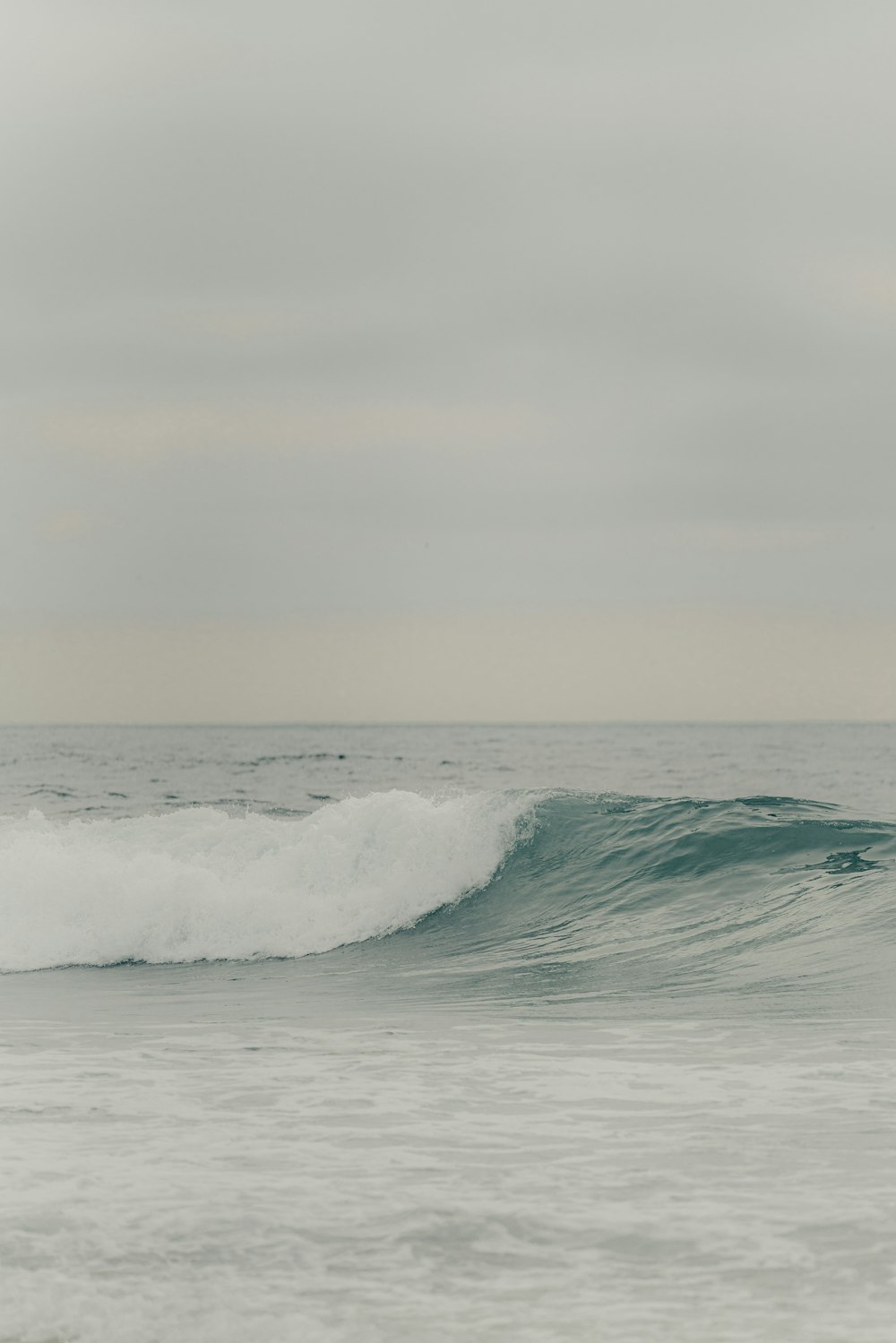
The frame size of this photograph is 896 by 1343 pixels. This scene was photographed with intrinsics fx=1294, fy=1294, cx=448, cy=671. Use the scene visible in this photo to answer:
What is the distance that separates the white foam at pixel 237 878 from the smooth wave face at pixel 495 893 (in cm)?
Result: 3

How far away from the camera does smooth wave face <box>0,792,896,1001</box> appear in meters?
11.6

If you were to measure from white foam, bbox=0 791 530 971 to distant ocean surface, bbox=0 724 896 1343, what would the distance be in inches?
2.0

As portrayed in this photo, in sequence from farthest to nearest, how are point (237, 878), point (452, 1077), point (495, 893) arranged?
point (495, 893) → point (237, 878) → point (452, 1077)

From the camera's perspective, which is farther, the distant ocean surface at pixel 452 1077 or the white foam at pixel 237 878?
the white foam at pixel 237 878

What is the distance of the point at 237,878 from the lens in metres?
15.8

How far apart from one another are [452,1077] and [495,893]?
9.03 m

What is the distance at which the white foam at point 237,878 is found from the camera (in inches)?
541

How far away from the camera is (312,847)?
16.6m

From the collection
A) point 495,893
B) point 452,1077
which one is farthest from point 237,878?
point 452,1077

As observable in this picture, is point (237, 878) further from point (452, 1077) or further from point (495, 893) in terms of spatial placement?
point (452, 1077)

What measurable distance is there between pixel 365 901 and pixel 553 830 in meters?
3.68

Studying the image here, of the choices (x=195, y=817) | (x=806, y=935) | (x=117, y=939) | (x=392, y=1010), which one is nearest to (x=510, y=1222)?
(x=392, y=1010)

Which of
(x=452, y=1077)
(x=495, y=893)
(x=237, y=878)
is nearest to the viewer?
(x=452, y=1077)

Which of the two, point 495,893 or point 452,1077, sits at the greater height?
point 452,1077
